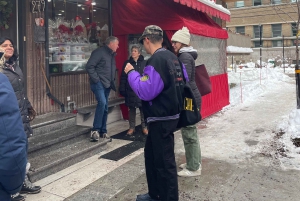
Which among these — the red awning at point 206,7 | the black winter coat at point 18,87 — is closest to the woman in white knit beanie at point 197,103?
the red awning at point 206,7

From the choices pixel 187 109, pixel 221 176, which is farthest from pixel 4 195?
pixel 221 176

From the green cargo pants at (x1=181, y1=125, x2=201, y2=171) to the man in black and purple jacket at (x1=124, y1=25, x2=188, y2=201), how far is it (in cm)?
108

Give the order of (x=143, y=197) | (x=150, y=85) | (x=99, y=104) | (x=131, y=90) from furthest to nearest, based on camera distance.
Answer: (x=131, y=90), (x=99, y=104), (x=143, y=197), (x=150, y=85)

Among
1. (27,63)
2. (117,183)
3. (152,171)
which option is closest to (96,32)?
(27,63)

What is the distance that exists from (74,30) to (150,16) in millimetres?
1772

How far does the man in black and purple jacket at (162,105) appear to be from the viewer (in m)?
3.06

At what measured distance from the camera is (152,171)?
3.35 metres

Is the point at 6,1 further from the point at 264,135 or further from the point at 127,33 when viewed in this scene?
the point at 264,135

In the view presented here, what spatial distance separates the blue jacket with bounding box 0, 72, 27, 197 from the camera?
167 centimetres

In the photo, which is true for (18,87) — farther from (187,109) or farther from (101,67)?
(101,67)

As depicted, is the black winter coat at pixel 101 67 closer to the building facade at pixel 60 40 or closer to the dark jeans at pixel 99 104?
the dark jeans at pixel 99 104

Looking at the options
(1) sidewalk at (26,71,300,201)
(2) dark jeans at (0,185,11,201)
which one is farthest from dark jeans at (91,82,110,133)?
(2) dark jeans at (0,185,11,201)

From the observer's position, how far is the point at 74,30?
660cm

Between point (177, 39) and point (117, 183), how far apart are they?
2152 mm
